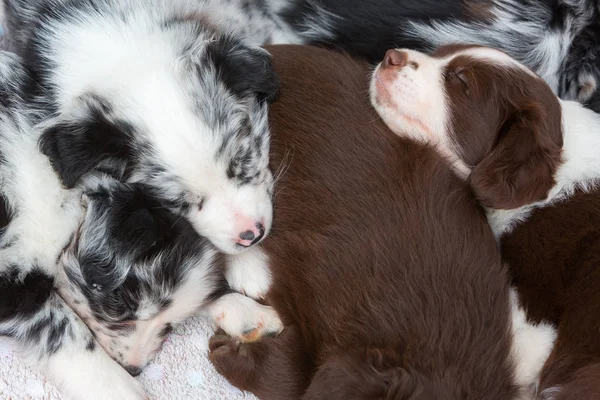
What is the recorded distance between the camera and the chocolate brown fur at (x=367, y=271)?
278 centimetres

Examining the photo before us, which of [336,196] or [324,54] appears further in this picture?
[324,54]

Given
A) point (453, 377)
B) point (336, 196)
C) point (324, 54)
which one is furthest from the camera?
point (324, 54)

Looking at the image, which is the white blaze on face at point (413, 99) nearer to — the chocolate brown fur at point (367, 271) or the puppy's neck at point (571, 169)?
the chocolate brown fur at point (367, 271)

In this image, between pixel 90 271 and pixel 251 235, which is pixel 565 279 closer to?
pixel 251 235

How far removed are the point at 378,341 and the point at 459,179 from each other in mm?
817

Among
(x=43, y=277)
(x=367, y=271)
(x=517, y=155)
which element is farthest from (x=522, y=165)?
(x=43, y=277)

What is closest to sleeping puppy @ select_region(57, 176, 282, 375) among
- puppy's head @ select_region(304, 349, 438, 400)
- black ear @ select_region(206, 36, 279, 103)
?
puppy's head @ select_region(304, 349, 438, 400)

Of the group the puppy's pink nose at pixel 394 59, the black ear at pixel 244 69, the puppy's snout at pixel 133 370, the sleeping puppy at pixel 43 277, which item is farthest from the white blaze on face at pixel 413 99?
the puppy's snout at pixel 133 370

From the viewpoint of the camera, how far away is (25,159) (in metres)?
3.13

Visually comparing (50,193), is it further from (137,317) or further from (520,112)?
(520,112)

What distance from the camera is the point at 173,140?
2848mm

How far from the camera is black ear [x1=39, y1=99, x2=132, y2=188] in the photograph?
2885 mm

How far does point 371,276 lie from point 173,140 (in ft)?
3.18

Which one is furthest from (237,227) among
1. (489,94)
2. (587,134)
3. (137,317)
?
(587,134)
